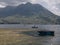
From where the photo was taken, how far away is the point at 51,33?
11088 cm

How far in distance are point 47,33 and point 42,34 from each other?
2.78 metres

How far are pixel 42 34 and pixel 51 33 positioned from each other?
5006 millimetres

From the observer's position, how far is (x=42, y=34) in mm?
110500

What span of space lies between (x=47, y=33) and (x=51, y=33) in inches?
92.8

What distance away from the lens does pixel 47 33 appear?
110 meters
